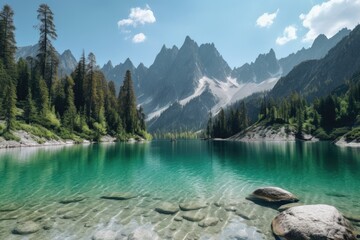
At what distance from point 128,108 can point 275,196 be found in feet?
360

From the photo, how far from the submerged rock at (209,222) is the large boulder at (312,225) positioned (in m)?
3.05

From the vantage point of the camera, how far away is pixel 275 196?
18250 mm

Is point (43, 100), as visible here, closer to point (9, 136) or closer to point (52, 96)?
point (52, 96)

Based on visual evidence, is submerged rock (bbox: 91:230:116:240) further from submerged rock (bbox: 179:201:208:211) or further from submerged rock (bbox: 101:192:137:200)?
submerged rock (bbox: 101:192:137:200)

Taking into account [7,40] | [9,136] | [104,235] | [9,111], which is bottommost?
[104,235]

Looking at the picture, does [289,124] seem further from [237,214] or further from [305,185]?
[237,214]

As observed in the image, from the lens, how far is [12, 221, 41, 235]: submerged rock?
39.3ft

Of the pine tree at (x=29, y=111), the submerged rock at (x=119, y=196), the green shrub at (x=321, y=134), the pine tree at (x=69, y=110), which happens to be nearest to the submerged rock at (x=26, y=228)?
the submerged rock at (x=119, y=196)

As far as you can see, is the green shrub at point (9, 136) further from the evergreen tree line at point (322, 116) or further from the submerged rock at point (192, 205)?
the evergreen tree line at point (322, 116)

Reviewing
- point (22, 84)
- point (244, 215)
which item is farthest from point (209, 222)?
point (22, 84)

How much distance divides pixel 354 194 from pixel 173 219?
1570 cm

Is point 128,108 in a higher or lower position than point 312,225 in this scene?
higher

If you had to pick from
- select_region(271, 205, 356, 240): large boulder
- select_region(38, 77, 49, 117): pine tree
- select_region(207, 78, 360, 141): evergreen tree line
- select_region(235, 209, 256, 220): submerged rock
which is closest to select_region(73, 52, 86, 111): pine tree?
select_region(38, 77, 49, 117): pine tree

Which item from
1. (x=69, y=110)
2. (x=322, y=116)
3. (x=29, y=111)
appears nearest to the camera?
(x=29, y=111)
